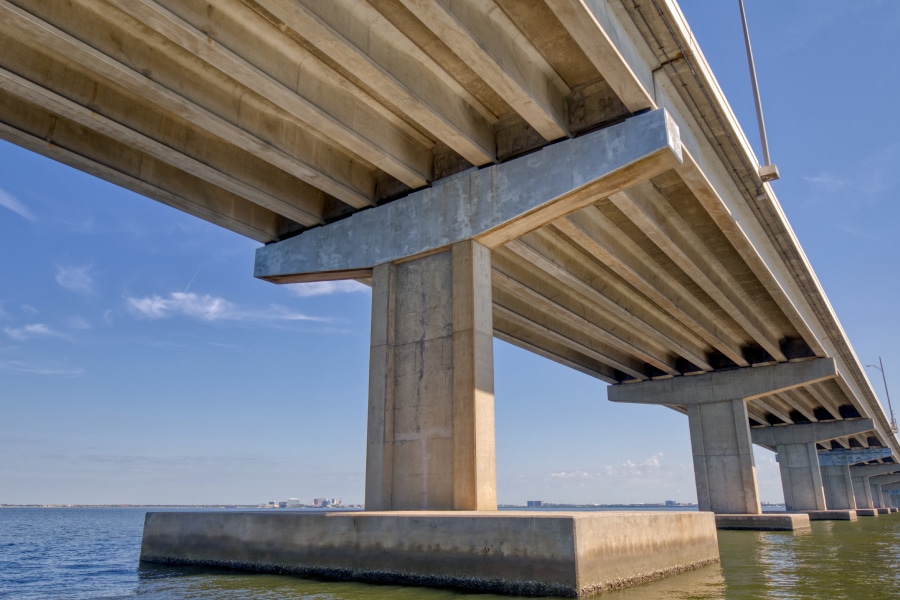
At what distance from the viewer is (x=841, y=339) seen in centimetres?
3198

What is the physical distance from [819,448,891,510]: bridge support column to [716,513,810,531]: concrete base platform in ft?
152

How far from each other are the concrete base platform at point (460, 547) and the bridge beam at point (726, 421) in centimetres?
2242

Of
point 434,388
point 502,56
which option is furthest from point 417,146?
point 434,388

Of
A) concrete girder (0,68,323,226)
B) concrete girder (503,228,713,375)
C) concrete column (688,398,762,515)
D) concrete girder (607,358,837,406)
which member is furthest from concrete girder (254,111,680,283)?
concrete column (688,398,762,515)

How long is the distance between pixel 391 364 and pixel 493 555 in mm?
6226

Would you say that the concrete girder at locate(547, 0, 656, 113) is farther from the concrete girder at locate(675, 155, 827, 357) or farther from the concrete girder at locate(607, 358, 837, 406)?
the concrete girder at locate(607, 358, 837, 406)

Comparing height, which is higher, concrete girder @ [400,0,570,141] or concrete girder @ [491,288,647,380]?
concrete girder @ [400,0,570,141]

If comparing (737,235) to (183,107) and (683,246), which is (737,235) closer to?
(683,246)

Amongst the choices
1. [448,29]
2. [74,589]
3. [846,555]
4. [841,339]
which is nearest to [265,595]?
[74,589]

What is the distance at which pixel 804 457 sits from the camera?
178 ft

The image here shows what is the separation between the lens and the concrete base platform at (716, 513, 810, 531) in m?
30.8

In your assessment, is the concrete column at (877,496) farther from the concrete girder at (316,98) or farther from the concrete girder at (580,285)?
the concrete girder at (316,98)

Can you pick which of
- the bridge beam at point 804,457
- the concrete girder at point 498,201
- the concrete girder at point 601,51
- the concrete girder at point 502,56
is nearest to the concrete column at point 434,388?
the concrete girder at point 498,201

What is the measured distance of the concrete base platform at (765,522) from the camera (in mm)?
30766
